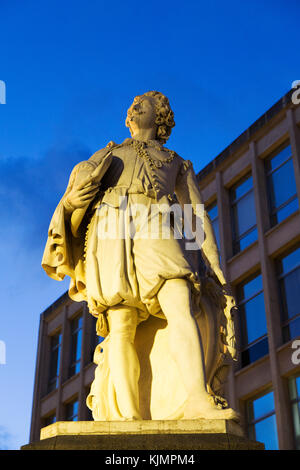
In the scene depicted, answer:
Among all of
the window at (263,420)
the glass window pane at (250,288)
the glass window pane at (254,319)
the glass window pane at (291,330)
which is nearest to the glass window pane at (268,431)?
the window at (263,420)

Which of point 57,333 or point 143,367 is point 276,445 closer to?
point 143,367

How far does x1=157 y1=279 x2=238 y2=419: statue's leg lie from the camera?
5.09 m

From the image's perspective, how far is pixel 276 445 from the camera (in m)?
20.3

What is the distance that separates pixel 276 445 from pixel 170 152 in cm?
1540

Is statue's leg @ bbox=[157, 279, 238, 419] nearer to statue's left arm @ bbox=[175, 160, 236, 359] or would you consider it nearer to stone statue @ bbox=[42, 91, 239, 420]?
stone statue @ bbox=[42, 91, 239, 420]

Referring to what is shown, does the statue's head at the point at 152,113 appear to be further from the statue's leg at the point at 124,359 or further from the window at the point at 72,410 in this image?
the window at the point at 72,410

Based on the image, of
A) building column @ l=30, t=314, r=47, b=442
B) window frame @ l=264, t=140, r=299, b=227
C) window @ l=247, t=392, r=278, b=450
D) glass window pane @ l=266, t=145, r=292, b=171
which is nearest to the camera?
window @ l=247, t=392, r=278, b=450

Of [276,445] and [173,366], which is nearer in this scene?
[173,366]

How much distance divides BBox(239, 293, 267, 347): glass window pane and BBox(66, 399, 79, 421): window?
11.1 metres

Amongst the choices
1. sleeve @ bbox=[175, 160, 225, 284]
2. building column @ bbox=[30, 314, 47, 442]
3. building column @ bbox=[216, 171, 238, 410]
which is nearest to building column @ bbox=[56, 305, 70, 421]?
building column @ bbox=[30, 314, 47, 442]

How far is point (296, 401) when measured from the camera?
20109 millimetres

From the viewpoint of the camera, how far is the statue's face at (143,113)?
6793 millimetres

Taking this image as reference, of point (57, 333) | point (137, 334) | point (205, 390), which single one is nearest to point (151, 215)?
point (137, 334)

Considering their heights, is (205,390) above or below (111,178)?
below
